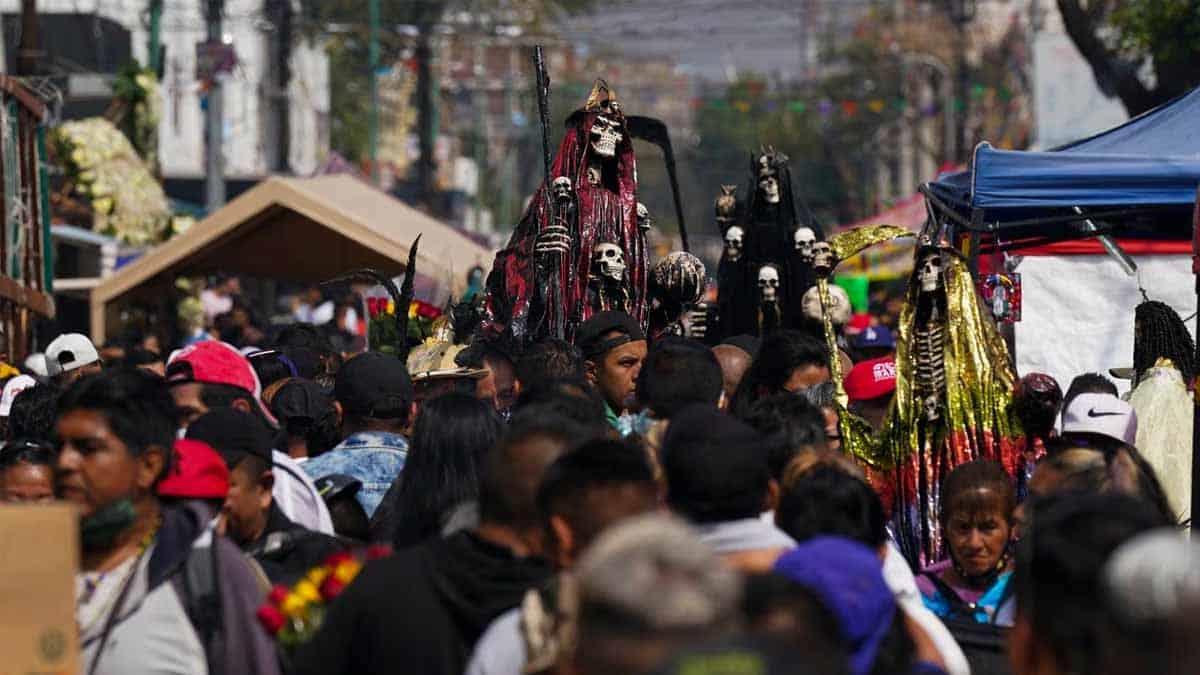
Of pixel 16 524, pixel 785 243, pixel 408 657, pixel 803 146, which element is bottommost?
pixel 408 657

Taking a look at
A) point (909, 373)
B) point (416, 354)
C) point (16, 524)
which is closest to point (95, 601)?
point (16, 524)

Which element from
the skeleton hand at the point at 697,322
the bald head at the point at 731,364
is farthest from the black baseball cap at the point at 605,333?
the skeleton hand at the point at 697,322

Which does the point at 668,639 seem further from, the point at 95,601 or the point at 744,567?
the point at 95,601

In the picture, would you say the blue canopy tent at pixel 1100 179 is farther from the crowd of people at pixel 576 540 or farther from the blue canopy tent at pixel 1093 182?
the crowd of people at pixel 576 540

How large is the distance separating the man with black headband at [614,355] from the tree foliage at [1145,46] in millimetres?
12572

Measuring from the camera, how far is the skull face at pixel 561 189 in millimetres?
10156

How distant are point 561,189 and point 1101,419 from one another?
3.63 meters

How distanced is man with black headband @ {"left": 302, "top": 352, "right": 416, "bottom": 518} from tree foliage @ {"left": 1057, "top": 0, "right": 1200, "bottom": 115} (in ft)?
47.0

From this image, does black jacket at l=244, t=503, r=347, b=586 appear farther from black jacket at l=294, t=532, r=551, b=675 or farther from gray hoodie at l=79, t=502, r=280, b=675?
black jacket at l=294, t=532, r=551, b=675

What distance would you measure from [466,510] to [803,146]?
72.1 metres

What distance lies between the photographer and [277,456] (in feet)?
20.6

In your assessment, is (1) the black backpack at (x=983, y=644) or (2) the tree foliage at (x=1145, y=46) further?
(2) the tree foliage at (x=1145, y=46)

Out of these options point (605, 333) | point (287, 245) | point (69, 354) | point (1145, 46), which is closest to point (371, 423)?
point (605, 333)

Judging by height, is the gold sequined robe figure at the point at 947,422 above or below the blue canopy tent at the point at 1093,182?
below
